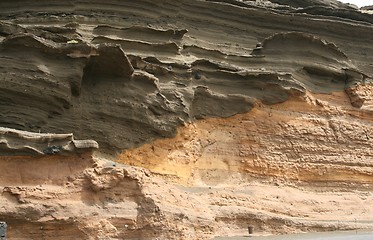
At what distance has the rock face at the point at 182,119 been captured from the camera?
9086mm

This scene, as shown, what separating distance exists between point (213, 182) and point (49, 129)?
156 inches

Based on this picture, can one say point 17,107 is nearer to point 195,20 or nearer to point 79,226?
point 79,226

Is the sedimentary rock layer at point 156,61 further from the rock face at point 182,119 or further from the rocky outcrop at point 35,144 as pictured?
the rocky outcrop at point 35,144

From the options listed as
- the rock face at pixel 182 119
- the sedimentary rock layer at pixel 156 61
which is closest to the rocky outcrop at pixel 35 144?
the rock face at pixel 182 119

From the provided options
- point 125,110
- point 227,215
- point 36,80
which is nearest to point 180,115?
point 125,110

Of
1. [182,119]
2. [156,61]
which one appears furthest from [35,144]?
[156,61]

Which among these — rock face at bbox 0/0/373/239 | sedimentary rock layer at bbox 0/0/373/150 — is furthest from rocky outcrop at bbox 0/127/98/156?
sedimentary rock layer at bbox 0/0/373/150

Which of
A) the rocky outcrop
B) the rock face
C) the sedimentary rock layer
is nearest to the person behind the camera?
the rocky outcrop

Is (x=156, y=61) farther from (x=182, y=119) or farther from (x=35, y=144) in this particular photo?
(x=35, y=144)

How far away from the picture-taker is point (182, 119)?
1225 centimetres

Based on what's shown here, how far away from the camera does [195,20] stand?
586 inches

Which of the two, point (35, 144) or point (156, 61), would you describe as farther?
point (156, 61)

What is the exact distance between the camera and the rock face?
9.09m

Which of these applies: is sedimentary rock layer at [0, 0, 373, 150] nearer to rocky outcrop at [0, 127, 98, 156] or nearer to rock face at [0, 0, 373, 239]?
rock face at [0, 0, 373, 239]
